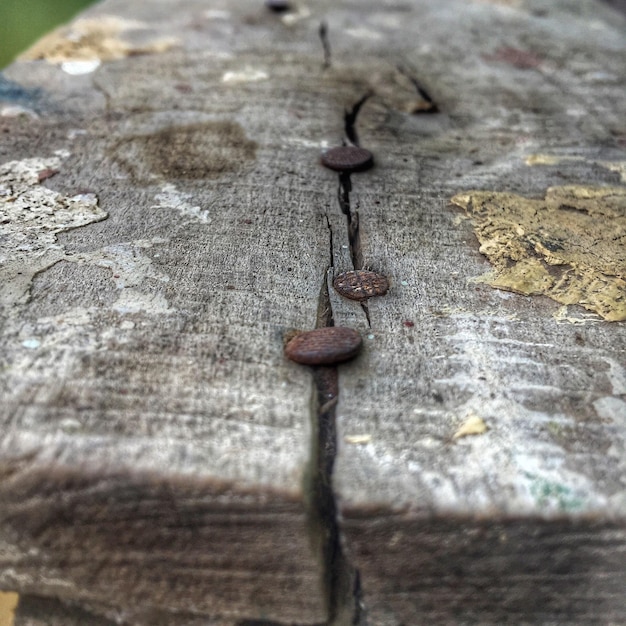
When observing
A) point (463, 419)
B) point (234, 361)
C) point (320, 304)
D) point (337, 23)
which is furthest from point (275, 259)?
point (337, 23)

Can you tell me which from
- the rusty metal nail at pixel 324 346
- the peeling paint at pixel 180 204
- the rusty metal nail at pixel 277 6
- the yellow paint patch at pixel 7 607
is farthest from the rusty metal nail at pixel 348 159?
the rusty metal nail at pixel 277 6

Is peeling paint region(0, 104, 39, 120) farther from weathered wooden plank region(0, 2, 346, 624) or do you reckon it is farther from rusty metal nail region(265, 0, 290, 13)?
rusty metal nail region(265, 0, 290, 13)

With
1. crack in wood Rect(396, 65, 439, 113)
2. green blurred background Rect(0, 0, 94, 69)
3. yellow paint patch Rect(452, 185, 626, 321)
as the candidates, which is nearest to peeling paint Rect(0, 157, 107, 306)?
yellow paint patch Rect(452, 185, 626, 321)

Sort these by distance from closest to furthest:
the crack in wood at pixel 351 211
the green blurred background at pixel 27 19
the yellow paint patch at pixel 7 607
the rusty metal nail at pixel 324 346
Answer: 1. the rusty metal nail at pixel 324 346
2. the yellow paint patch at pixel 7 607
3. the crack in wood at pixel 351 211
4. the green blurred background at pixel 27 19

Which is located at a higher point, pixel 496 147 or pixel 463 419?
pixel 496 147

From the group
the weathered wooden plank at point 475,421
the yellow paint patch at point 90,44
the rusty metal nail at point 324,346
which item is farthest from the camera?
the yellow paint patch at point 90,44

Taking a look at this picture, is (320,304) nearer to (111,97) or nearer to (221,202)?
(221,202)

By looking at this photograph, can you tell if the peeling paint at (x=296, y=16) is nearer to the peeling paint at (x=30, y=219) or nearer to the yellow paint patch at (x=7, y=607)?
the peeling paint at (x=30, y=219)
